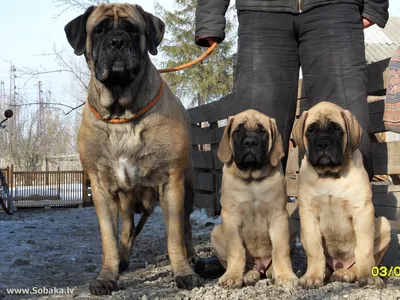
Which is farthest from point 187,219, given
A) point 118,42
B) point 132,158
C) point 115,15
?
point 115,15

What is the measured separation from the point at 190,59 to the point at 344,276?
839 inches

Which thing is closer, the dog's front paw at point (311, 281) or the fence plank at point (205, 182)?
the dog's front paw at point (311, 281)

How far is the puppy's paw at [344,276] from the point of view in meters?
3.18

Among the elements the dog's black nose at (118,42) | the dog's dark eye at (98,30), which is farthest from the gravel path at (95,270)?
the dog's dark eye at (98,30)

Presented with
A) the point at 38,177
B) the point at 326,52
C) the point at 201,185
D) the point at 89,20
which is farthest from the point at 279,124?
the point at 38,177

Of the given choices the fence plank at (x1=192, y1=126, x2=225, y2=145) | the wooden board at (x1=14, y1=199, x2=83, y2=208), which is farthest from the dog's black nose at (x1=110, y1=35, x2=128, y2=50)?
the wooden board at (x1=14, y1=199, x2=83, y2=208)

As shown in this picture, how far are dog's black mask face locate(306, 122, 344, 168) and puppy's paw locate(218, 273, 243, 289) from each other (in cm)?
81

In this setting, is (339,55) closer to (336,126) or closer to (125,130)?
(336,126)

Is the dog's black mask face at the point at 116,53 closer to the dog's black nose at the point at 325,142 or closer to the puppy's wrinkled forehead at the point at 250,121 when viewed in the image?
the puppy's wrinkled forehead at the point at 250,121

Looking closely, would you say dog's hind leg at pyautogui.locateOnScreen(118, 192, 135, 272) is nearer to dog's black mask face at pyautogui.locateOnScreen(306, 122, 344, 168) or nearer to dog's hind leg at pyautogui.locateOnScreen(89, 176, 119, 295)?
dog's hind leg at pyautogui.locateOnScreen(89, 176, 119, 295)

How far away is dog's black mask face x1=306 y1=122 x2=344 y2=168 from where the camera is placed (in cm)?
317

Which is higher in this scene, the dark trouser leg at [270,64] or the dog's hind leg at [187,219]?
the dark trouser leg at [270,64]

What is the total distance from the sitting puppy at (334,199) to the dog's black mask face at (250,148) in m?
0.26
